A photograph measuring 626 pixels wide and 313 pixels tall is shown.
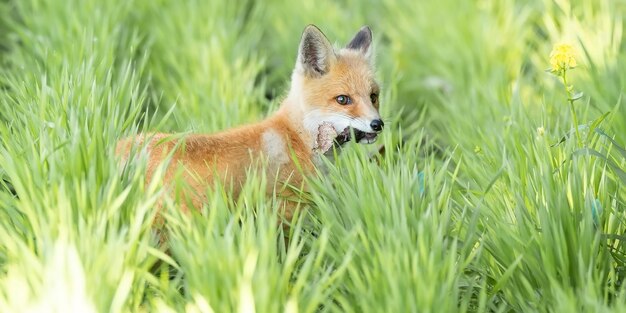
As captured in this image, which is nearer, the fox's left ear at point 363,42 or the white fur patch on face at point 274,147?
the white fur patch on face at point 274,147

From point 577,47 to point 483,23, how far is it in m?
1.05

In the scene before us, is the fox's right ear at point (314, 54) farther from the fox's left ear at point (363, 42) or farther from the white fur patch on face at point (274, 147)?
the white fur patch on face at point (274, 147)

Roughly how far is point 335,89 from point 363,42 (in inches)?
19.1

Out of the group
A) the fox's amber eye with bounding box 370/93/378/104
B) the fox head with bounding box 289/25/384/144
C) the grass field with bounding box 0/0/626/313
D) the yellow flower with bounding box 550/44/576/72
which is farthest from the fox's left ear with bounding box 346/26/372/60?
the yellow flower with bounding box 550/44/576/72

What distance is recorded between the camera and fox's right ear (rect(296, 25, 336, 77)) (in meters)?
4.14

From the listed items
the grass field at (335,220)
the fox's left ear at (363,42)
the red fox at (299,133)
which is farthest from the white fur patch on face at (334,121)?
the fox's left ear at (363,42)

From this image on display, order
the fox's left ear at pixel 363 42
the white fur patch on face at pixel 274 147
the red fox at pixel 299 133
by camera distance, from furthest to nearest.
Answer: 1. the fox's left ear at pixel 363 42
2. the white fur patch on face at pixel 274 147
3. the red fox at pixel 299 133

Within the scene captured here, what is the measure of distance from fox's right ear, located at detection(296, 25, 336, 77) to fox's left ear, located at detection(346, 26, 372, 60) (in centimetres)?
30

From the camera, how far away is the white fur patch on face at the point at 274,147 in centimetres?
373

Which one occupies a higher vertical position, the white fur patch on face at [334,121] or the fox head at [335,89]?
the fox head at [335,89]

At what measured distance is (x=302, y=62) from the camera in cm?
418

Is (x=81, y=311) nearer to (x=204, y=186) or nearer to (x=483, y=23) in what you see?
(x=204, y=186)

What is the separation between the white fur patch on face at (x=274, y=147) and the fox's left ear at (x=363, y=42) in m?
0.80

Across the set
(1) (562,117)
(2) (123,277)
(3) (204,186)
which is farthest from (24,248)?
(1) (562,117)
